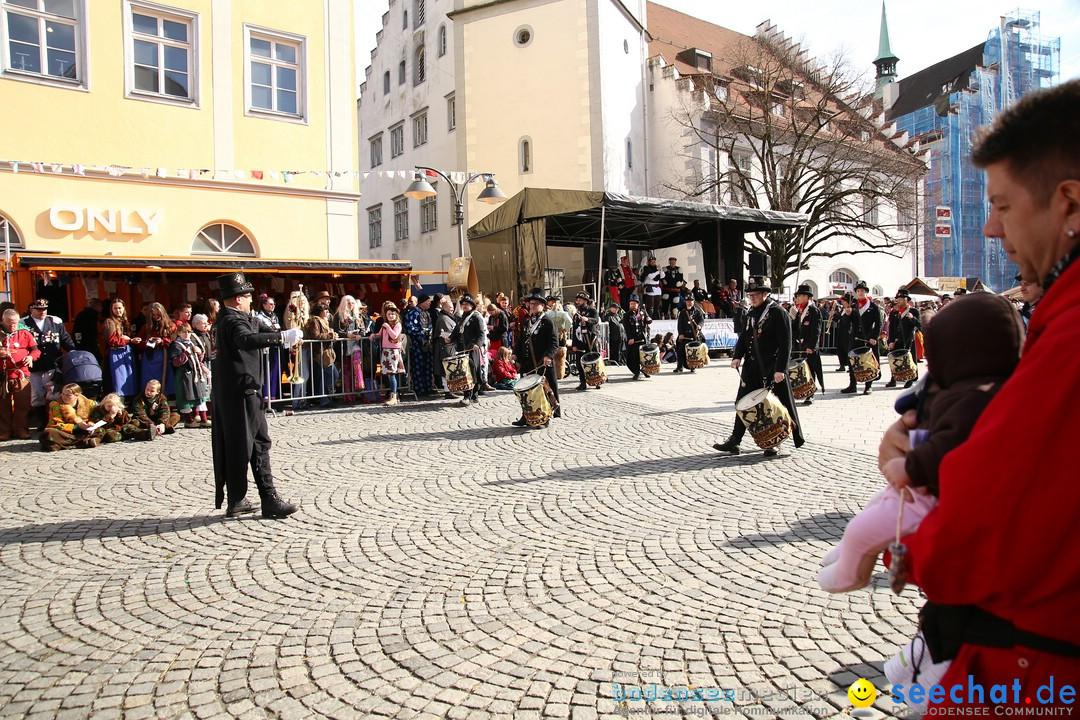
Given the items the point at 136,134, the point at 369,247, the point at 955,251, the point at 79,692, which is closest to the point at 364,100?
the point at 369,247

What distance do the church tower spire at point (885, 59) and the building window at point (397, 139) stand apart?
152 feet

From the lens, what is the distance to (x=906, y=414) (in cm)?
191

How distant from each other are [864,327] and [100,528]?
12.1 meters

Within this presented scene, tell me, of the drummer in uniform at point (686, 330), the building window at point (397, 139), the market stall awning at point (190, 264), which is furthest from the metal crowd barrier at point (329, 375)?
the building window at point (397, 139)

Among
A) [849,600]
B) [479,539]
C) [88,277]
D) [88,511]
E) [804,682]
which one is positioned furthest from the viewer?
[88,277]

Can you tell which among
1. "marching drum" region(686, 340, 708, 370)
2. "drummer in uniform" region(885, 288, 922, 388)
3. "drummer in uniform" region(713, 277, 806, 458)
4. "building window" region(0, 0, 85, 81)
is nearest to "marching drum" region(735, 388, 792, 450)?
"drummer in uniform" region(713, 277, 806, 458)

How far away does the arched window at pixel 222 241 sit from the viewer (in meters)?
16.9

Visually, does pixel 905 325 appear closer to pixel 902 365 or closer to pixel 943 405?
pixel 902 365

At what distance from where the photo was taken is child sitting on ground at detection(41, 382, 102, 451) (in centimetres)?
916

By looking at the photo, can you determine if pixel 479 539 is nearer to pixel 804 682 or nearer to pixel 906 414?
pixel 804 682

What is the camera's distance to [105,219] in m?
15.5

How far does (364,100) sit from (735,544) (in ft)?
150

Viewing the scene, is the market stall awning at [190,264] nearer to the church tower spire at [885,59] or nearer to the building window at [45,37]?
the building window at [45,37]

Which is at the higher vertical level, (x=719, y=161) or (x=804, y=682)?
(x=719, y=161)
